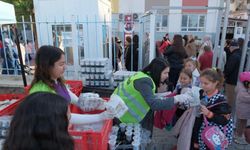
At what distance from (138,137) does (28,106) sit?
1.22m

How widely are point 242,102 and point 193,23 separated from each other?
15.2 metres

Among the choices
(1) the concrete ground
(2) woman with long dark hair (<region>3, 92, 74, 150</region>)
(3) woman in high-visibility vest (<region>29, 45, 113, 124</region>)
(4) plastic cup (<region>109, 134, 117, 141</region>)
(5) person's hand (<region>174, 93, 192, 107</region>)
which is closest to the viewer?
(2) woman with long dark hair (<region>3, 92, 74, 150</region>)

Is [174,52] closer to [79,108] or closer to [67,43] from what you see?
[67,43]

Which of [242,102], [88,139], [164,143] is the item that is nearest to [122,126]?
[88,139]

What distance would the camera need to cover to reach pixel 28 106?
0.86 meters

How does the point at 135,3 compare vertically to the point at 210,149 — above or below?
above

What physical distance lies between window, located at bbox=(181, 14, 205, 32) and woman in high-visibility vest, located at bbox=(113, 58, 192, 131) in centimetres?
1567

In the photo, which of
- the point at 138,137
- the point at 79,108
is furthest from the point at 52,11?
the point at 138,137

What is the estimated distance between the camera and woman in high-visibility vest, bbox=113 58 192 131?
189cm

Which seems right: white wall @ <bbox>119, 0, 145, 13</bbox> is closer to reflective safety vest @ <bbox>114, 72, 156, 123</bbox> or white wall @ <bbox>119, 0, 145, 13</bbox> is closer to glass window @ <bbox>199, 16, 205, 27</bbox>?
glass window @ <bbox>199, 16, 205, 27</bbox>

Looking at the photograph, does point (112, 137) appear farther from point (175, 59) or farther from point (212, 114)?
point (175, 59)

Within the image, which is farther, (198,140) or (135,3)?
(135,3)

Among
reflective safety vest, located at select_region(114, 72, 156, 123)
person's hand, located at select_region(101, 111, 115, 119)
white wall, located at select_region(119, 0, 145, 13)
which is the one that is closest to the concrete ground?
reflective safety vest, located at select_region(114, 72, 156, 123)

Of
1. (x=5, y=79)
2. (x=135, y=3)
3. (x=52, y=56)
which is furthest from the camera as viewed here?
(x=135, y=3)
